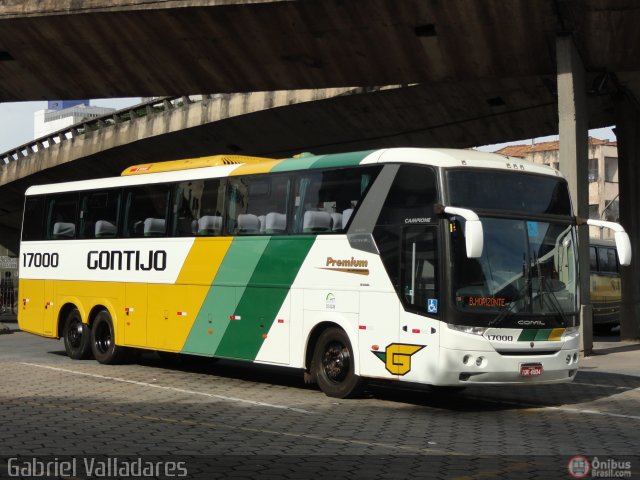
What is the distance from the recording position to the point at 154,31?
2344cm

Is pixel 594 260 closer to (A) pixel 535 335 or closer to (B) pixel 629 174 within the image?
(B) pixel 629 174

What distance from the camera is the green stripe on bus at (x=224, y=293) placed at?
49.9 ft

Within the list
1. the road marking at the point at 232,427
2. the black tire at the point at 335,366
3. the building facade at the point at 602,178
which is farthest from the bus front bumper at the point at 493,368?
the building facade at the point at 602,178

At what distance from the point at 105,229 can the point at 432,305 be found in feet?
27.3

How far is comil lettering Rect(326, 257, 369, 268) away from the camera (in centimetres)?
1332

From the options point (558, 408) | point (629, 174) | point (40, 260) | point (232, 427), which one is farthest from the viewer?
point (629, 174)

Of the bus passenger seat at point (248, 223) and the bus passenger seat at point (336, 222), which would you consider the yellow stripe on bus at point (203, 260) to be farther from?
the bus passenger seat at point (336, 222)

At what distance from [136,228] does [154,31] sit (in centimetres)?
745

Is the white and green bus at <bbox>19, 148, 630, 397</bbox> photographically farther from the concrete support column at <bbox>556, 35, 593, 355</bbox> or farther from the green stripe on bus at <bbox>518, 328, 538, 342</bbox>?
the concrete support column at <bbox>556, 35, 593, 355</bbox>

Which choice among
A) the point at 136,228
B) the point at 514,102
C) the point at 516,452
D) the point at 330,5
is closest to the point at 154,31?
the point at 330,5

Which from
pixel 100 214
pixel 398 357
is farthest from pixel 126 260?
pixel 398 357

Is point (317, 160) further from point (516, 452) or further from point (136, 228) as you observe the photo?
point (516, 452)

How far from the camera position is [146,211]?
17.6 m

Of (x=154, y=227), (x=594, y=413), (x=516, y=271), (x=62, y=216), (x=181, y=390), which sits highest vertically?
(x=62, y=216)
